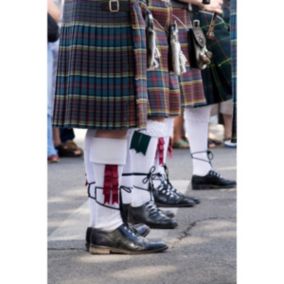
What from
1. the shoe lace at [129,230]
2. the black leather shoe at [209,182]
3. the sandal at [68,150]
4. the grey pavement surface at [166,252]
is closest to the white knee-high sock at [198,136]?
the black leather shoe at [209,182]

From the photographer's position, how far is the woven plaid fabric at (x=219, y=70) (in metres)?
6.03

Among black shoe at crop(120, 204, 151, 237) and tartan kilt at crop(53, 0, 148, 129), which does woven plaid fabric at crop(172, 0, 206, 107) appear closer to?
black shoe at crop(120, 204, 151, 237)

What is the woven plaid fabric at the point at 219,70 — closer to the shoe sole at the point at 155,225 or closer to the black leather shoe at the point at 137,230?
the shoe sole at the point at 155,225

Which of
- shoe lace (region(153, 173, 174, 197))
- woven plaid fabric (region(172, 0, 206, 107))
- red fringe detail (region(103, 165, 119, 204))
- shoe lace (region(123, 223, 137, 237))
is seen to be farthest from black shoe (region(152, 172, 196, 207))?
red fringe detail (region(103, 165, 119, 204))

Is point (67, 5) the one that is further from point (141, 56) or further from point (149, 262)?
point (149, 262)

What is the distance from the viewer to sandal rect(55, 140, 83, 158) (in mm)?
8195

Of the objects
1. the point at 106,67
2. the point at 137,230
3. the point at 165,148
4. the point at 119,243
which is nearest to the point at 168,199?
the point at 165,148

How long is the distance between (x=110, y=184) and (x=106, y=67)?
44 cm

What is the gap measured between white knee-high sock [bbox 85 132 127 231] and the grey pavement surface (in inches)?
6.2

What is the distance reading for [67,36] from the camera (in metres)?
3.92

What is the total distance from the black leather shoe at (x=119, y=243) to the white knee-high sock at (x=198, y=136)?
6.44 ft

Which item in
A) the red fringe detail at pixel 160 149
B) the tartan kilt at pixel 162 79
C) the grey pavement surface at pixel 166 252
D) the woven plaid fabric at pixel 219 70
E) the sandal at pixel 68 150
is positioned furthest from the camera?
the sandal at pixel 68 150
